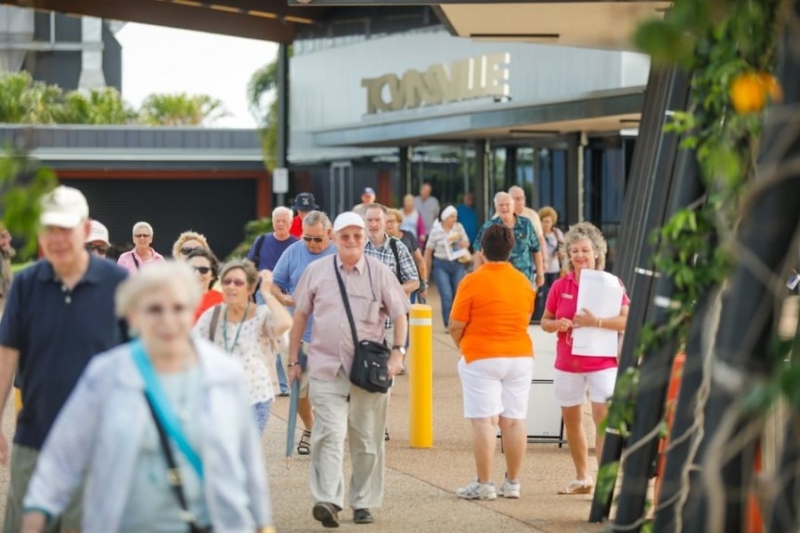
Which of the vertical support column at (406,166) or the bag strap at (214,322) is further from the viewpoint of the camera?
the vertical support column at (406,166)

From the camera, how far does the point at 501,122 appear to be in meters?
27.5

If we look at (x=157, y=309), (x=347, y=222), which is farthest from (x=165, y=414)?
(x=347, y=222)

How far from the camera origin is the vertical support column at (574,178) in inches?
1133

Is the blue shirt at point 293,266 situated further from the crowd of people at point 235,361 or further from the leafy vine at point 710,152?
the leafy vine at point 710,152

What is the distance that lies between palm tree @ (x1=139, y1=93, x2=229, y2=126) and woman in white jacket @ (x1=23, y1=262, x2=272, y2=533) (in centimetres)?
6218

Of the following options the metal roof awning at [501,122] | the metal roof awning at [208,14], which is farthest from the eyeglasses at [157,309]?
the metal roof awning at [208,14]

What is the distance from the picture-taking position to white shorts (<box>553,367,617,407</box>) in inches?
413

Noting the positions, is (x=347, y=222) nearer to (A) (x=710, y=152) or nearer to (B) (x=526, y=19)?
(A) (x=710, y=152)

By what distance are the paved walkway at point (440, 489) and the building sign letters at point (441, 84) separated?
15.1 m

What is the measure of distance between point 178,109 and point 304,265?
55.7m

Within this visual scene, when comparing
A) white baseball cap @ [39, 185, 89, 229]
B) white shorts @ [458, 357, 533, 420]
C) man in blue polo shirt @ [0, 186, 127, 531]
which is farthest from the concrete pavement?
white baseball cap @ [39, 185, 89, 229]

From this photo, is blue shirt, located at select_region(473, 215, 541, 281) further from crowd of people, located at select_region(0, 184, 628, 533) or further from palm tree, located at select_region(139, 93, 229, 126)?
palm tree, located at select_region(139, 93, 229, 126)

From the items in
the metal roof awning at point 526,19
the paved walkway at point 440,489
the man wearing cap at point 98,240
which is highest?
the metal roof awning at point 526,19

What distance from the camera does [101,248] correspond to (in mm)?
12641
